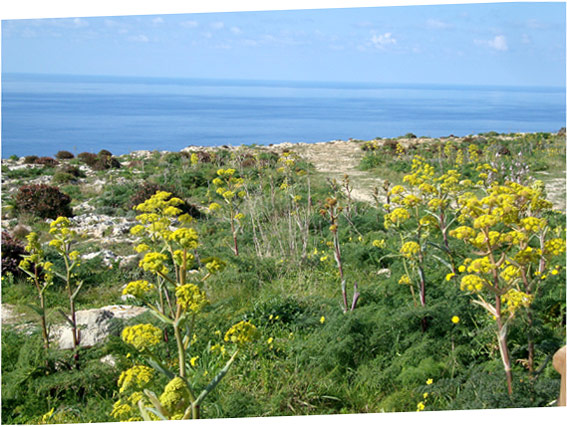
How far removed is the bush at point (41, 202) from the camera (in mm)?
6355

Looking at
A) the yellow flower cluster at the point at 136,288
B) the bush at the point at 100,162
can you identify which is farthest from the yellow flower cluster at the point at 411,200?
the bush at the point at 100,162

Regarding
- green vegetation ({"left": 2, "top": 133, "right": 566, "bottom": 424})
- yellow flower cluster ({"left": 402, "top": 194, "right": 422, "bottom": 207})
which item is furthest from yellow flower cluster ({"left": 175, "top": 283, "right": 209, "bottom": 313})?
yellow flower cluster ({"left": 402, "top": 194, "right": 422, "bottom": 207})

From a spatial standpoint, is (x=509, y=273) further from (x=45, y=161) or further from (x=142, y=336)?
(x=45, y=161)

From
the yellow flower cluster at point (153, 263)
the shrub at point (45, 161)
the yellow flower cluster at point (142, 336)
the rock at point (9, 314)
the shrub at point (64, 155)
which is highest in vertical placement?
the yellow flower cluster at point (153, 263)

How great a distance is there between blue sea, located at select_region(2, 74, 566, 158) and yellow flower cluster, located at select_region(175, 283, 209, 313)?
278cm

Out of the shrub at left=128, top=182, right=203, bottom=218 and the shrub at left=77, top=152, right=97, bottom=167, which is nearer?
the shrub at left=128, top=182, right=203, bottom=218

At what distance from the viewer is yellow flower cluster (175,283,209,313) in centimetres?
187

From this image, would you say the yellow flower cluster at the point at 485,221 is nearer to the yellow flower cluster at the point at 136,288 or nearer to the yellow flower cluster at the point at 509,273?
the yellow flower cluster at the point at 509,273

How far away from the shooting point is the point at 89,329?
3.32 metres

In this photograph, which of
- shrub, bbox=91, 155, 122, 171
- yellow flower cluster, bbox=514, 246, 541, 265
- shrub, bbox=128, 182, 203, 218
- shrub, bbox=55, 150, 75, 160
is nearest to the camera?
yellow flower cluster, bbox=514, 246, 541, 265

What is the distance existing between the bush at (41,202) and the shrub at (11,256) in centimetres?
143

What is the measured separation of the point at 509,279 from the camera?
8.15ft

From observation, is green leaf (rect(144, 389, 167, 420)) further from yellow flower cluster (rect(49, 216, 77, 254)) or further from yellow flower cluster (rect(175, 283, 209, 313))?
yellow flower cluster (rect(49, 216, 77, 254))

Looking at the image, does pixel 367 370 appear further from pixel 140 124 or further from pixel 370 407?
pixel 140 124
